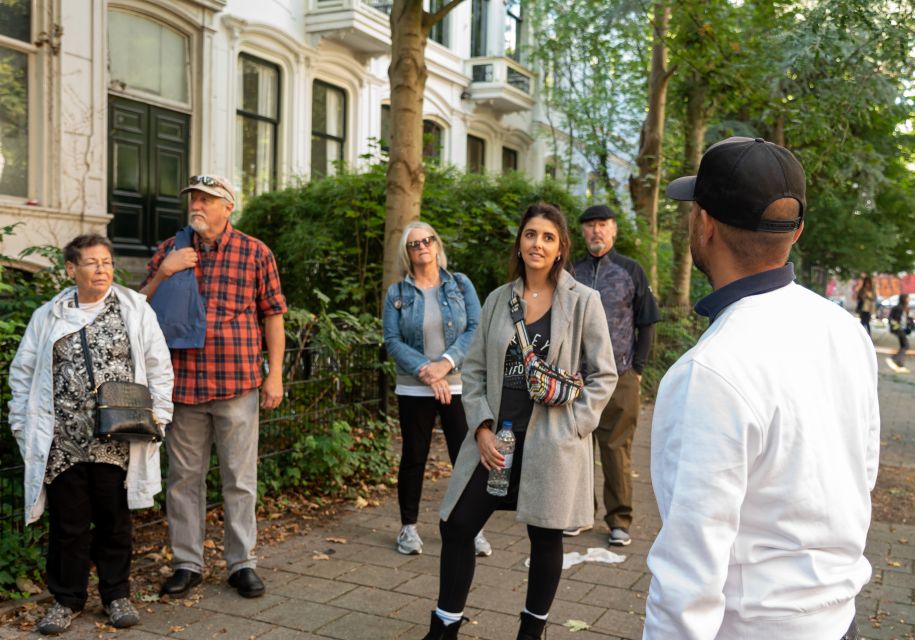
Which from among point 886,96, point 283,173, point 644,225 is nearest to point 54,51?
point 283,173

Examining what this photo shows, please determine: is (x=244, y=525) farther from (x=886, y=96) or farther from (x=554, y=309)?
(x=886, y=96)

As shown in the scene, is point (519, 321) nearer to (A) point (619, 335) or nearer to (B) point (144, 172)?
(A) point (619, 335)

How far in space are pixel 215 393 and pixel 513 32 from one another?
2149 cm

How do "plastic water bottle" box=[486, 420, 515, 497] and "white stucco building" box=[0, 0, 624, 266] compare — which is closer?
"plastic water bottle" box=[486, 420, 515, 497]

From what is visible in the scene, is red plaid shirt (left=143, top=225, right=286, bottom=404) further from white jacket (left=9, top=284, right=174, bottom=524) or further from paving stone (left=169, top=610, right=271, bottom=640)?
paving stone (left=169, top=610, right=271, bottom=640)

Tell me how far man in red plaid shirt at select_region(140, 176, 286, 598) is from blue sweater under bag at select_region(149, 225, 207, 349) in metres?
0.05

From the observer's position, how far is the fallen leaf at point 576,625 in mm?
4378

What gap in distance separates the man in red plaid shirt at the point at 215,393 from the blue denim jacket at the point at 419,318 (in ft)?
3.07

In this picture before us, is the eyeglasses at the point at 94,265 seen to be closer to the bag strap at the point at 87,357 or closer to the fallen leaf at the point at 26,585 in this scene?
the bag strap at the point at 87,357

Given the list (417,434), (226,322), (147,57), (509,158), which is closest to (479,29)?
(509,158)

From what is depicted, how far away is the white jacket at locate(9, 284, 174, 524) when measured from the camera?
4.11m

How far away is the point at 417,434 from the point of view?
5531mm

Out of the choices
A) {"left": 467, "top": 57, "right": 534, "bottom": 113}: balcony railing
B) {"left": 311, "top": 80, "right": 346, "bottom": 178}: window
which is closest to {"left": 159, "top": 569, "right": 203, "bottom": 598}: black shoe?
{"left": 311, "top": 80, "right": 346, "bottom": 178}: window

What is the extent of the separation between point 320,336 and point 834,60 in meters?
7.48
